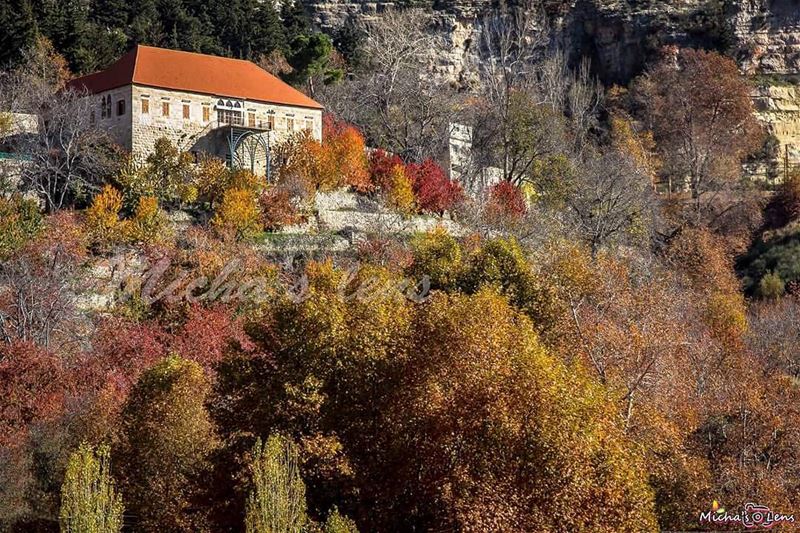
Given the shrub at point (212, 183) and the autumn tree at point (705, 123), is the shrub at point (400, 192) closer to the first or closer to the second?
the shrub at point (212, 183)

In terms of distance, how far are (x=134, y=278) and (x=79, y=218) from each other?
409 cm

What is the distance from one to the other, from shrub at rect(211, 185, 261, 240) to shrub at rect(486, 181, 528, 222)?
9.69m

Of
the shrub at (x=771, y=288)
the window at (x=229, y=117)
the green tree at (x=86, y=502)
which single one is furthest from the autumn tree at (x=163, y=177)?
the shrub at (x=771, y=288)

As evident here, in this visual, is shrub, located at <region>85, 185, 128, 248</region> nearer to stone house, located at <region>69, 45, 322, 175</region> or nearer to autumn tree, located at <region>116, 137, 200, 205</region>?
autumn tree, located at <region>116, 137, 200, 205</region>

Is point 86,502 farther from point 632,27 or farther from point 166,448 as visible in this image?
point 632,27

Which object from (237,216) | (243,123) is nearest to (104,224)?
(237,216)

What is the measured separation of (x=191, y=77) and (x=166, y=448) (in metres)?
28.2

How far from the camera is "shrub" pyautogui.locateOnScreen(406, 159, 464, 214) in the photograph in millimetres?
49156

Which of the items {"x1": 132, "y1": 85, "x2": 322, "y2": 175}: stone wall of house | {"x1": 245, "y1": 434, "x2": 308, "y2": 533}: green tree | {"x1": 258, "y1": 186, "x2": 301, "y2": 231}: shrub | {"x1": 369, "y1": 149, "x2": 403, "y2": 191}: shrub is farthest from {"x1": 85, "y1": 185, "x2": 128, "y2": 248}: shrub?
{"x1": 245, "y1": 434, "x2": 308, "y2": 533}: green tree

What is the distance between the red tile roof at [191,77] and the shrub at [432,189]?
18.9 ft

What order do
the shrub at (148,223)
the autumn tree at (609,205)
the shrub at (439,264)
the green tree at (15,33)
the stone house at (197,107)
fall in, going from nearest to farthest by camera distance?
the shrub at (439,264) < the shrub at (148,223) < the stone house at (197,107) < the autumn tree at (609,205) < the green tree at (15,33)

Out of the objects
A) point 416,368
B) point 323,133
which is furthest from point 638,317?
point 323,133

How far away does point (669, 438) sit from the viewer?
924 inches

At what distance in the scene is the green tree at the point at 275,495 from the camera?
19.5 meters
